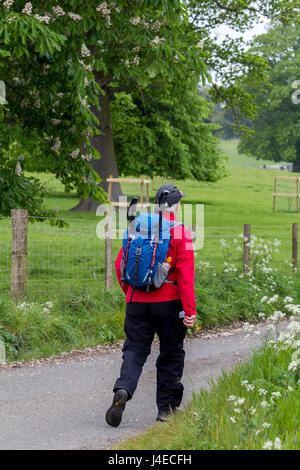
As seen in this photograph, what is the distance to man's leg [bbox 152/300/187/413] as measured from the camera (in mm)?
5852

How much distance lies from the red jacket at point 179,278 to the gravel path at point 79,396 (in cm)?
68

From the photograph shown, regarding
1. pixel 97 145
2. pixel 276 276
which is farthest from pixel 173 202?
pixel 97 145

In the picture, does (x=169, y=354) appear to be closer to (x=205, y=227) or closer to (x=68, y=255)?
(x=68, y=255)

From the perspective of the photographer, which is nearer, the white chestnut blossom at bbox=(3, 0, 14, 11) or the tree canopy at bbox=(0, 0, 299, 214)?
the white chestnut blossom at bbox=(3, 0, 14, 11)

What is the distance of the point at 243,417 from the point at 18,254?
5387mm

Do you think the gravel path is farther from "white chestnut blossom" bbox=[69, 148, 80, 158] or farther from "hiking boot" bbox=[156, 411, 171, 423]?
"white chestnut blossom" bbox=[69, 148, 80, 158]

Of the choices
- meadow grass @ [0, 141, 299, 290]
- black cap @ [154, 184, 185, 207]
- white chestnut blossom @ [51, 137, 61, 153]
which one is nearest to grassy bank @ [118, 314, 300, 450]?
black cap @ [154, 184, 185, 207]

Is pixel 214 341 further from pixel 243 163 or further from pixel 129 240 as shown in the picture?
pixel 243 163

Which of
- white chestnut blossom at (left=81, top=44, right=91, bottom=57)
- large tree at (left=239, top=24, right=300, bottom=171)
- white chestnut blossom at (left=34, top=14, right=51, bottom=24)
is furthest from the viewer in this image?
large tree at (left=239, top=24, right=300, bottom=171)

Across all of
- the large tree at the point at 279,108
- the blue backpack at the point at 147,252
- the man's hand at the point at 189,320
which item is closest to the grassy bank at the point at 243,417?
the man's hand at the point at 189,320

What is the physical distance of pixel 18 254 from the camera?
966 cm

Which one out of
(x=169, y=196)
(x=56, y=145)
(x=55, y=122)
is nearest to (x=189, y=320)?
(x=169, y=196)

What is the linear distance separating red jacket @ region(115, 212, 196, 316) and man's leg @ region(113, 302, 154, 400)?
105mm

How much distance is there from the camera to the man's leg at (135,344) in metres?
5.84
